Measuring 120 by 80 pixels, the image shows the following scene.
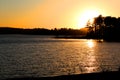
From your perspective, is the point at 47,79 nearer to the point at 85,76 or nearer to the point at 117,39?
the point at 85,76

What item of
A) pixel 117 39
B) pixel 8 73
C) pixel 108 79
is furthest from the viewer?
pixel 117 39

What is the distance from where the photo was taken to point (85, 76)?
23.4m

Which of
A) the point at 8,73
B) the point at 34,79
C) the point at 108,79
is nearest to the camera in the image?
the point at 34,79

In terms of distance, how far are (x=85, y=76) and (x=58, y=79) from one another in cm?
233

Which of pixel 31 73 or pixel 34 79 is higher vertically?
pixel 34 79

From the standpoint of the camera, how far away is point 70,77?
74.6ft

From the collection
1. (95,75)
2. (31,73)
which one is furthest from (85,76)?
(31,73)

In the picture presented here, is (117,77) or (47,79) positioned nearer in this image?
(47,79)

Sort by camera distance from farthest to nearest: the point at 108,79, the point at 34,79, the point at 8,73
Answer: the point at 8,73, the point at 108,79, the point at 34,79

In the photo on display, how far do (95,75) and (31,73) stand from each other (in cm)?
1778

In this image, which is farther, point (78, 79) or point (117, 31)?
point (117, 31)

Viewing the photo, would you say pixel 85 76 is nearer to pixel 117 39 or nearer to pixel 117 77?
pixel 117 77

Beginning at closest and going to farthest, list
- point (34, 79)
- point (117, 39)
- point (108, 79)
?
point (34, 79) < point (108, 79) < point (117, 39)

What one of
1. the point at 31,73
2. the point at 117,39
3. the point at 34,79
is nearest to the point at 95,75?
the point at 34,79
